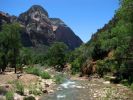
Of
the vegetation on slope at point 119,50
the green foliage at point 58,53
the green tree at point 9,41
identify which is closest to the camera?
the vegetation on slope at point 119,50

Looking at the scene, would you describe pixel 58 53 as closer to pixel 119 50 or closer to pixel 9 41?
pixel 9 41

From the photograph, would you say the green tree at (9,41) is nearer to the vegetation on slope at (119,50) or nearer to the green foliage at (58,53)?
the vegetation on slope at (119,50)

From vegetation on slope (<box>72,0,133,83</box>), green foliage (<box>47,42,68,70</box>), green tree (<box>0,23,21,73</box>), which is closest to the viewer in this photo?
vegetation on slope (<box>72,0,133,83</box>)

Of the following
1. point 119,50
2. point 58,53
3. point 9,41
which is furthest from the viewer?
point 58,53

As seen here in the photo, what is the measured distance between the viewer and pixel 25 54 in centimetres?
11700

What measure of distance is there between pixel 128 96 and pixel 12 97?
44.2 feet

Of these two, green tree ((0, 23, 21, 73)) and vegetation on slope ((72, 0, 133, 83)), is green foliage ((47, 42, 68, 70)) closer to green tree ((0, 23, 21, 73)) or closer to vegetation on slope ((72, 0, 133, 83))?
vegetation on slope ((72, 0, 133, 83))

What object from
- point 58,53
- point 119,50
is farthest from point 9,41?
point 58,53

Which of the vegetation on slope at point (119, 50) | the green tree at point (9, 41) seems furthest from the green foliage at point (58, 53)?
the green tree at point (9, 41)

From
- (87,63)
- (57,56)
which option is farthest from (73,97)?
(57,56)

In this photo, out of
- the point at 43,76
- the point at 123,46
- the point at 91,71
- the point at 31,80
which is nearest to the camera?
the point at 123,46

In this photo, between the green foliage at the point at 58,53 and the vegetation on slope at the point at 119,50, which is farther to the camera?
the green foliage at the point at 58,53

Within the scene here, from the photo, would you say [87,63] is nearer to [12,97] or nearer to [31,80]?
[31,80]

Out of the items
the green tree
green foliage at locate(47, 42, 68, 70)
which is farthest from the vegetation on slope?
green foliage at locate(47, 42, 68, 70)
